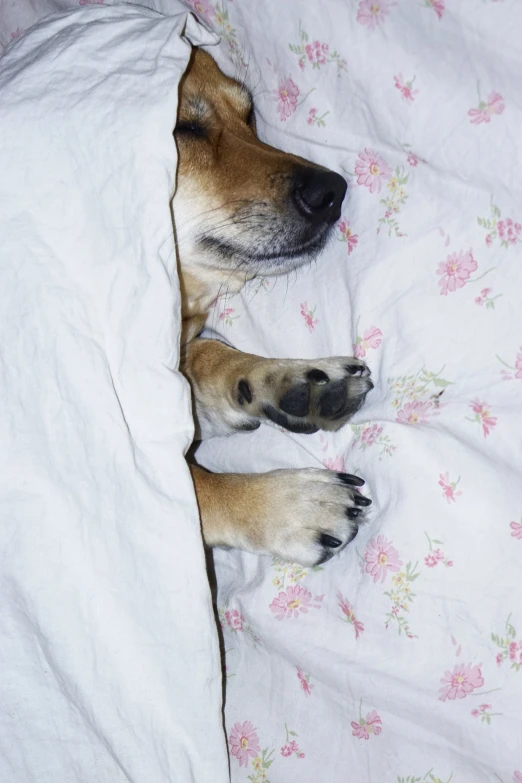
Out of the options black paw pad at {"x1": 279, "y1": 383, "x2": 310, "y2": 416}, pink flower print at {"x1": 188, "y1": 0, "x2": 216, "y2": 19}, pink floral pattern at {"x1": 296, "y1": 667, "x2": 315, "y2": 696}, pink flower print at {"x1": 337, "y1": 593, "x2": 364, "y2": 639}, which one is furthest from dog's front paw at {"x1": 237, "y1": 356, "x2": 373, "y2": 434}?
pink flower print at {"x1": 188, "y1": 0, "x2": 216, "y2": 19}

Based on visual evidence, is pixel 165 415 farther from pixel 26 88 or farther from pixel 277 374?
pixel 26 88

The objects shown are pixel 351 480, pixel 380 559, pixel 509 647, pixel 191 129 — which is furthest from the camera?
pixel 191 129

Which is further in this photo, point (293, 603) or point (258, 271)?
point (258, 271)

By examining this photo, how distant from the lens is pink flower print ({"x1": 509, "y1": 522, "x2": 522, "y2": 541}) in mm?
1202

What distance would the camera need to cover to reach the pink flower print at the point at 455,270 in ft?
4.26

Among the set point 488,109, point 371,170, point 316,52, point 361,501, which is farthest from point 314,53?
point 361,501

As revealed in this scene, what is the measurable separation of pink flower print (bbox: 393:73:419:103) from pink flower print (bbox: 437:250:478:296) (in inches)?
11.4

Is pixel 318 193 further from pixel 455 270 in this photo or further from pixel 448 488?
pixel 448 488

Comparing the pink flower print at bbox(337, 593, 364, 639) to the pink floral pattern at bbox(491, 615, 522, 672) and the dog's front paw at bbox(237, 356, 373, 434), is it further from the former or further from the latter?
the dog's front paw at bbox(237, 356, 373, 434)

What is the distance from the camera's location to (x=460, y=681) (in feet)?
3.94

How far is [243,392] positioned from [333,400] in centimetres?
23

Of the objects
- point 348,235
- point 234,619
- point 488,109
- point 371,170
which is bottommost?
point 234,619

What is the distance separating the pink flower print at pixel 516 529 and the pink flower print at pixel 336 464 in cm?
35

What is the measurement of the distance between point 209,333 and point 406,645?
0.94m
